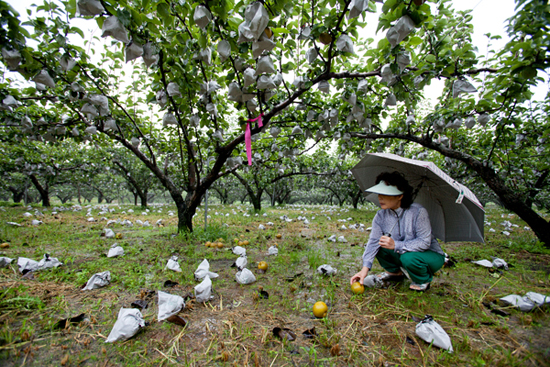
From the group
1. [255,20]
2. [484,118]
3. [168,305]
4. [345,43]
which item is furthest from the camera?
[484,118]

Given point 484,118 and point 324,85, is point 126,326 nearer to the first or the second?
point 324,85

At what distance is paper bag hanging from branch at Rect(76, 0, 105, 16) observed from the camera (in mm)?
1672

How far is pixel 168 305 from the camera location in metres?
1.99

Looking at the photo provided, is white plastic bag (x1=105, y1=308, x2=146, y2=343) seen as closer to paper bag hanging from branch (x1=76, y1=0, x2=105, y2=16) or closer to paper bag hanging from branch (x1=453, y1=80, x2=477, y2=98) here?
paper bag hanging from branch (x1=76, y1=0, x2=105, y2=16)

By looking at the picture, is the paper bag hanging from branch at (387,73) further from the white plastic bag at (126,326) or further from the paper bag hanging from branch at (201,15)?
the white plastic bag at (126,326)

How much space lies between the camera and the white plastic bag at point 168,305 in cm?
194

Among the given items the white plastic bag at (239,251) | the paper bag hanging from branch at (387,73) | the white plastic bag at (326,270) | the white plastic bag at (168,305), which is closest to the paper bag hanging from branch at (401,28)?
the paper bag hanging from branch at (387,73)

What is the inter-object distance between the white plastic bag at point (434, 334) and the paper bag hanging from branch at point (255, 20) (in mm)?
2691

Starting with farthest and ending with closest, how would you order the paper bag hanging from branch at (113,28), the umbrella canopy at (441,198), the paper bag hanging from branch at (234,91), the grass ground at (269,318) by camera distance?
1. the paper bag hanging from branch at (234,91)
2. the umbrella canopy at (441,198)
3. the paper bag hanging from branch at (113,28)
4. the grass ground at (269,318)

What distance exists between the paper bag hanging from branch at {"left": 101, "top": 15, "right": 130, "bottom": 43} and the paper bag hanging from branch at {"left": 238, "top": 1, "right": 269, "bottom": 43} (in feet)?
3.36

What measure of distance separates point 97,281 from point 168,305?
49.9 inches

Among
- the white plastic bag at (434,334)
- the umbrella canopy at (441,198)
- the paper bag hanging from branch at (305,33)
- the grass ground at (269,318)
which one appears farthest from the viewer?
the paper bag hanging from branch at (305,33)

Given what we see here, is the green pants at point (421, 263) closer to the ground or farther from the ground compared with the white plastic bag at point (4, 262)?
farther from the ground

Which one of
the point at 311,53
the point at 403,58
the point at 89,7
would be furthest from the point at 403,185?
the point at 89,7
